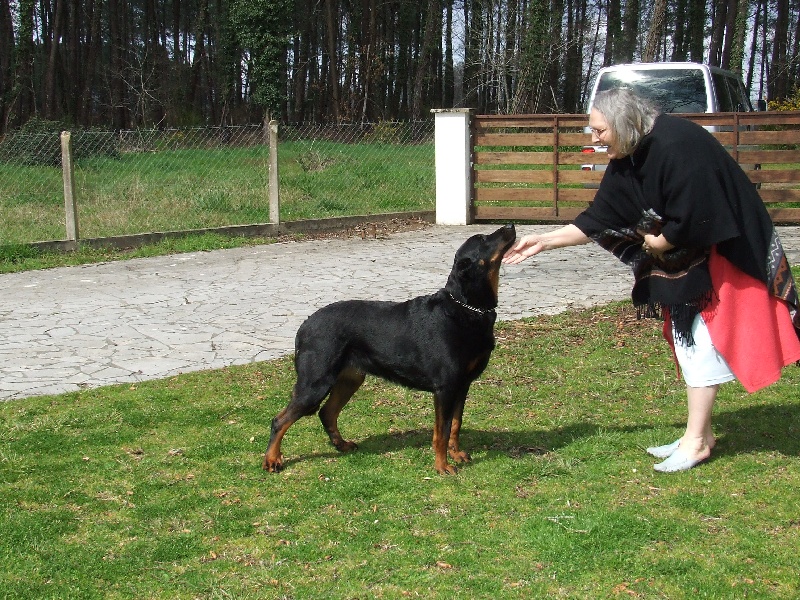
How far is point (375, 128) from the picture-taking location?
14672mm

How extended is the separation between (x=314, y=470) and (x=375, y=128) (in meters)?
11.0

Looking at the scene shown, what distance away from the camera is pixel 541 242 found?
4250 mm

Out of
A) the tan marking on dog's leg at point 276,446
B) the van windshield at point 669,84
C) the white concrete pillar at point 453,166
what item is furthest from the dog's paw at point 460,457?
the white concrete pillar at point 453,166

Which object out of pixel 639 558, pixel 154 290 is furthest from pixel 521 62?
pixel 639 558

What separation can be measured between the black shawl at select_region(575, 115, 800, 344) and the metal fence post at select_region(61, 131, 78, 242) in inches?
325

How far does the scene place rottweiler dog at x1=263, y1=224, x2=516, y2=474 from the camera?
4.18 meters

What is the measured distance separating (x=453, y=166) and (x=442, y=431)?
987cm

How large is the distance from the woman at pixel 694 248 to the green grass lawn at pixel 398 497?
0.56 m

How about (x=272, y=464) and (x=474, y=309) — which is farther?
(x=272, y=464)

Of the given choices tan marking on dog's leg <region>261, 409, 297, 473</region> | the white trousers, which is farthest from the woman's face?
tan marking on dog's leg <region>261, 409, 297, 473</region>

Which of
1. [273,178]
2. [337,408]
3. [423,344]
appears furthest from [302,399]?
[273,178]

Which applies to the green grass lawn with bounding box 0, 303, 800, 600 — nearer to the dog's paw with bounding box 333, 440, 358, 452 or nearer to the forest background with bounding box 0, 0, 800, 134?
the dog's paw with bounding box 333, 440, 358, 452

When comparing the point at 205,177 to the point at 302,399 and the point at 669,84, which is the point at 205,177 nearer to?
the point at 669,84

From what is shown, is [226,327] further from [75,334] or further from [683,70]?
[683,70]
